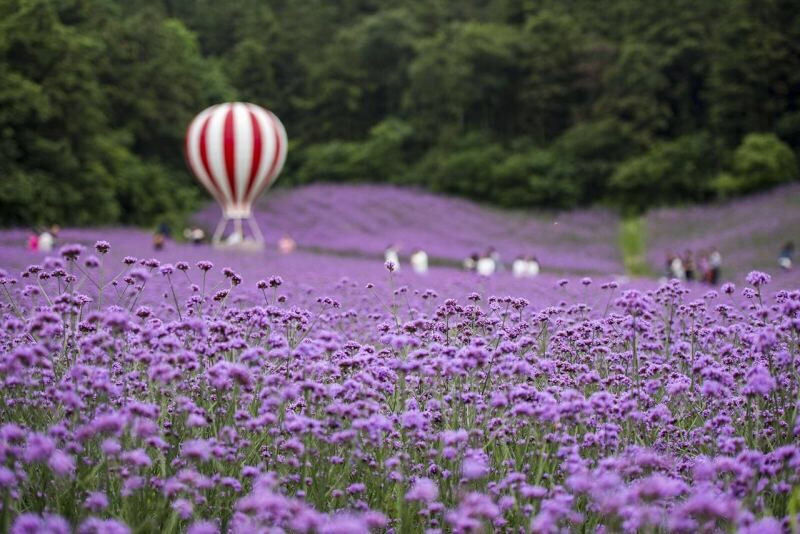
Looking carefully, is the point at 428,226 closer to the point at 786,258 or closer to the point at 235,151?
the point at 235,151

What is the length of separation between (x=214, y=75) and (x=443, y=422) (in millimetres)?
44213

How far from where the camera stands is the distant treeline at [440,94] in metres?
30.0

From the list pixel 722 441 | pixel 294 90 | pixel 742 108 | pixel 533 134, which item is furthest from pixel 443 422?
pixel 294 90

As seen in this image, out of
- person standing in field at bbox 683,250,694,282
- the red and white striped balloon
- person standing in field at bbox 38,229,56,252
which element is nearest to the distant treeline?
the red and white striped balloon

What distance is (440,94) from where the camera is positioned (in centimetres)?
4453

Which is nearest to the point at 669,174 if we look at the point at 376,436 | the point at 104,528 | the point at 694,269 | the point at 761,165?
the point at 761,165

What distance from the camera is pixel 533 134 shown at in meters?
45.6

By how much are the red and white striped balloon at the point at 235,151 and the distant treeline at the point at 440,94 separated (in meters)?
3.12

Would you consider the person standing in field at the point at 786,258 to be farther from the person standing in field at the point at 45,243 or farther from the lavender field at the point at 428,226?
the person standing in field at the point at 45,243

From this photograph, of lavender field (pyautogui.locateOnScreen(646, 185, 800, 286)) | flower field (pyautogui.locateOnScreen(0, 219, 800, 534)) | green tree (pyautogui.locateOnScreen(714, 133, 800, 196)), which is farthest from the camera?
green tree (pyautogui.locateOnScreen(714, 133, 800, 196))

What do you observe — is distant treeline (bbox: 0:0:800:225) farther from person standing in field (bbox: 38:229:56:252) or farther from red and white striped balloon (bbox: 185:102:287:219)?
person standing in field (bbox: 38:229:56:252)

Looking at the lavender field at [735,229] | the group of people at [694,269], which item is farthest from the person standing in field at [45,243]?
the lavender field at [735,229]

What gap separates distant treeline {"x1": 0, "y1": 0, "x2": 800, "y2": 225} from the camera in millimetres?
30031

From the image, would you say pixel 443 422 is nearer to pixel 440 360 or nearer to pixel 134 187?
pixel 440 360
